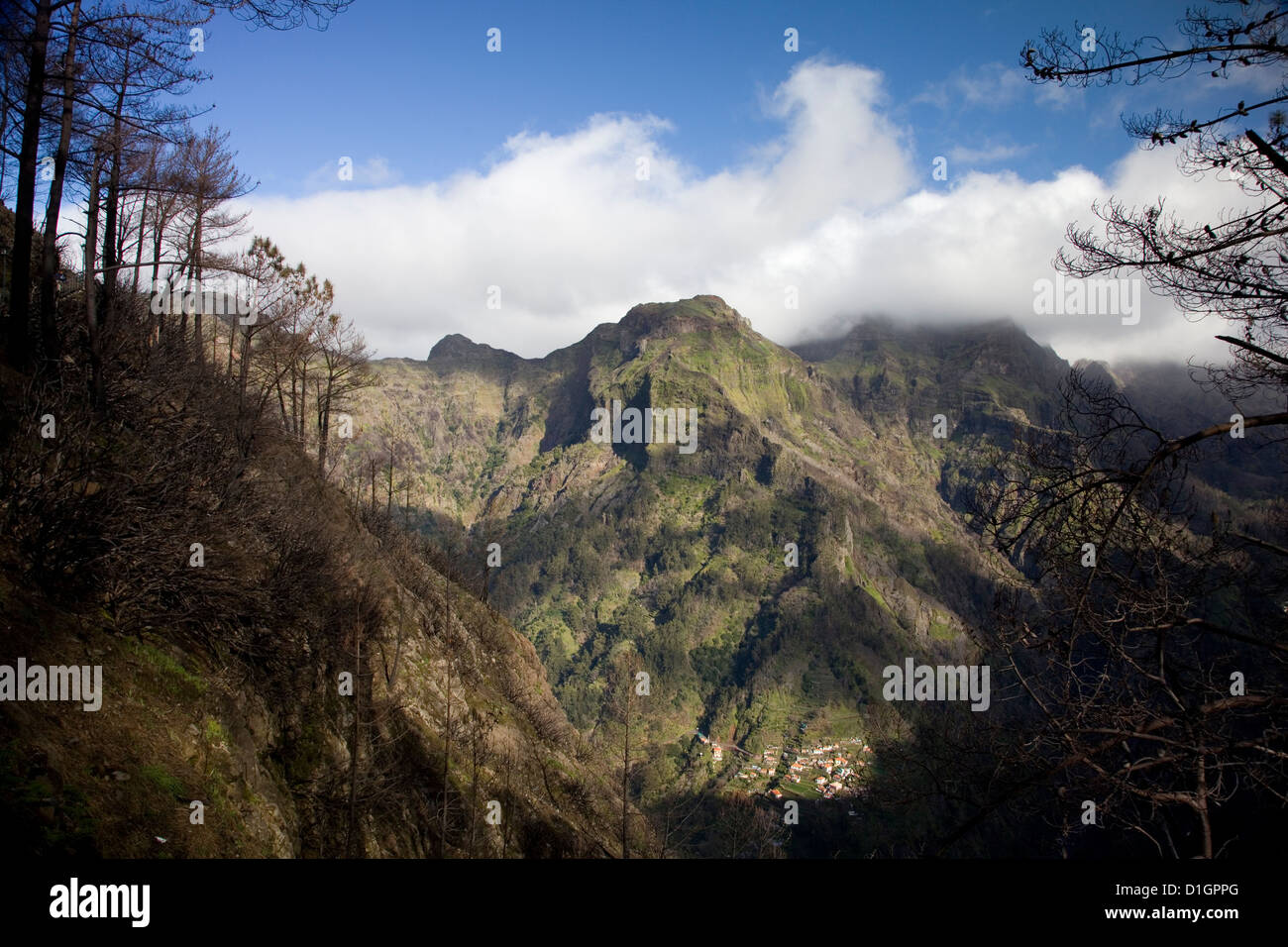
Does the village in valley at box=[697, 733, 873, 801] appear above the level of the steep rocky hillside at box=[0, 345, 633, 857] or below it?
below

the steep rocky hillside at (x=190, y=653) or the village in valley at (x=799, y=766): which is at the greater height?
the steep rocky hillside at (x=190, y=653)

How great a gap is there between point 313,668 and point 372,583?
845 cm

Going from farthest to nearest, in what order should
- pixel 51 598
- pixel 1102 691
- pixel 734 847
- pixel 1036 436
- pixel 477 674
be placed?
pixel 477 674
pixel 734 847
pixel 51 598
pixel 1036 436
pixel 1102 691

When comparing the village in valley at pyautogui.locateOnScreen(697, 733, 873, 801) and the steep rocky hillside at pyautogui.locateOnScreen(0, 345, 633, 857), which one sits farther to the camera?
the village in valley at pyautogui.locateOnScreen(697, 733, 873, 801)

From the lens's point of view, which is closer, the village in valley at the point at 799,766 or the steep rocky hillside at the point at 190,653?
the steep rocky hillside at the point at 190,653

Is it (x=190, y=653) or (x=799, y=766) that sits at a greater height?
(x=190, y=653)

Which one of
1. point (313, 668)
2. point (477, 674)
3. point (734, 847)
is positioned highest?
point (313, 668)

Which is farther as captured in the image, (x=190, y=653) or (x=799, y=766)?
(x=799, y=766)
